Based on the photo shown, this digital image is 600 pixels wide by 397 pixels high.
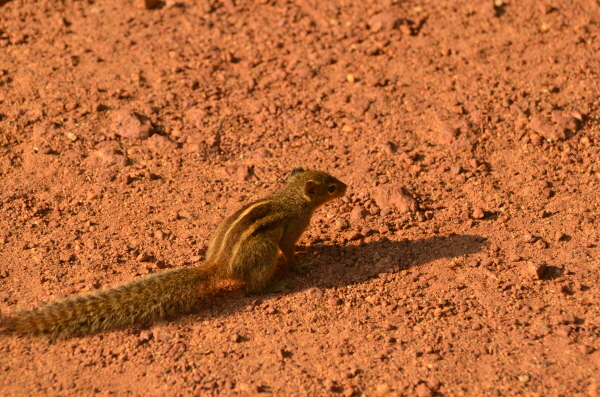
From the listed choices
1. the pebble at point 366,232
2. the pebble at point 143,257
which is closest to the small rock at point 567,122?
the pebble at point 366,232

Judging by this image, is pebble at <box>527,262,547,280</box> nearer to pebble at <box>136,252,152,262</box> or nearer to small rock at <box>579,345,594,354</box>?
small rock at <box>579,345,594,354</box>

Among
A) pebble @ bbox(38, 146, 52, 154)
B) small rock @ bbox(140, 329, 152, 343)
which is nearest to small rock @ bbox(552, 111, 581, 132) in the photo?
small rock @ bbox(140, 329, 152, 343)

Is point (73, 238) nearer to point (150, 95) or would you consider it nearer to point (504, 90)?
point (150, 95)

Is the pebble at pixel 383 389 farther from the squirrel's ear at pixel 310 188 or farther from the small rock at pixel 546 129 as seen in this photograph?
the small rock at pixel 546 129

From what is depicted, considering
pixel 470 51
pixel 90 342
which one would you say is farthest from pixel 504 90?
pixel 90 342

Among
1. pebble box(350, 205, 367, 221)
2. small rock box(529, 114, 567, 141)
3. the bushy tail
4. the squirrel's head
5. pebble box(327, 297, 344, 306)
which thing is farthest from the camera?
small rock box(529, 114, 567, 141)

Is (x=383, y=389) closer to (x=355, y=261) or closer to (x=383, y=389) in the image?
(x=383, y=389)

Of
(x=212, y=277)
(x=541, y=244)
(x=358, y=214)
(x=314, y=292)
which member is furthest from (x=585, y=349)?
(x=212, y=277)
